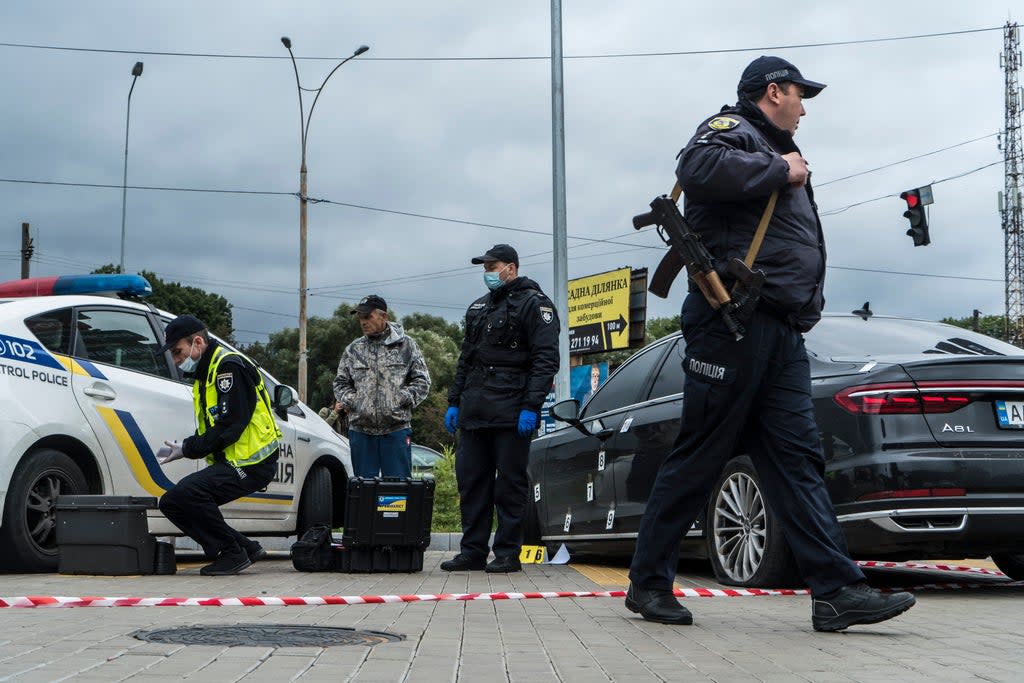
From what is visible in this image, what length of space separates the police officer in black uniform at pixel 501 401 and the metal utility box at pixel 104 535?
1978 millimetres

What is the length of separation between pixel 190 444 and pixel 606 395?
2792mm

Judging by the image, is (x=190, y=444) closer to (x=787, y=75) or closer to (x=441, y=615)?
(x=441, y=615)

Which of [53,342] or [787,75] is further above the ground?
[787,75]

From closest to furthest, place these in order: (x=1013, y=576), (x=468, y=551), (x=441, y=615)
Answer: (x=441, y=615) → (x=1013, y=576) → (x=468, y=551)

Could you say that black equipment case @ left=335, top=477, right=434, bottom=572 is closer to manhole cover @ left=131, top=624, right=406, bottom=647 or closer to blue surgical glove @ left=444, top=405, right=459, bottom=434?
blue surgical glove @ left=444, top=405, right=459, bottom=434

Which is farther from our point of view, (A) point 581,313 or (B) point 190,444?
(A) point 581,313

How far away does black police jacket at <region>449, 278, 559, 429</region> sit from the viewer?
9055 mm

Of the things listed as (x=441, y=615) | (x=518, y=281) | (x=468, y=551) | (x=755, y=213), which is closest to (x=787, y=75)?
(x=755, y=213)

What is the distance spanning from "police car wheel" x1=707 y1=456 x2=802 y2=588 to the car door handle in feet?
12.8

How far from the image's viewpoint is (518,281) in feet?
30.8

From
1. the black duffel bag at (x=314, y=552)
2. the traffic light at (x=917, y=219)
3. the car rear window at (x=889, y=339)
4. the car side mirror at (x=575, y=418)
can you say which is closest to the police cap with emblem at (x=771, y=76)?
the car rear window at (x=889, y=339)

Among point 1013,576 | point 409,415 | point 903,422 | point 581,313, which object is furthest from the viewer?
point 581,313

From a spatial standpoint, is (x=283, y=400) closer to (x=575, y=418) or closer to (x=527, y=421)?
(x=527, y=421)

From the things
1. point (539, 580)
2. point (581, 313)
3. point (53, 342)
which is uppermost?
point (581, 313)
